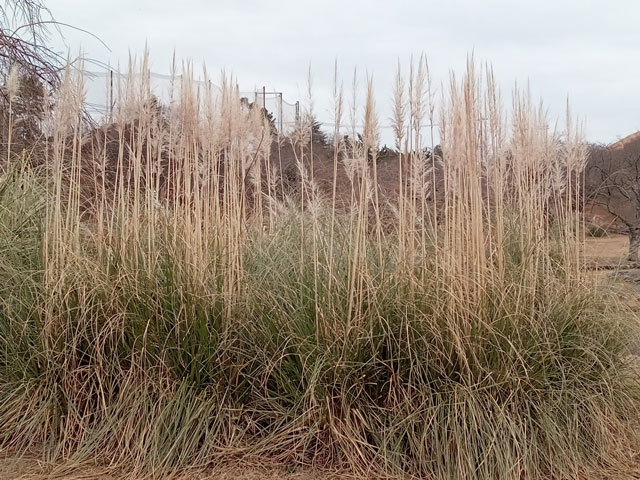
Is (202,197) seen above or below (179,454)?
above

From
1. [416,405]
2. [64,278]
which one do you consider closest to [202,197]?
[64,278]

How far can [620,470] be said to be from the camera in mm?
A: 2393

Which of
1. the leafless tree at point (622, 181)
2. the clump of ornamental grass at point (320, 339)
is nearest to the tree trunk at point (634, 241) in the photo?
the leafless tree at point (622, 181)

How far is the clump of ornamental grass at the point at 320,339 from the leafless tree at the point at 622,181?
1039 centimetres

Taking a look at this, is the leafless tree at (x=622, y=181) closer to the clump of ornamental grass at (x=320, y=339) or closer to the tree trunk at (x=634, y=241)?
the tree trunk at (x=634, y=241)

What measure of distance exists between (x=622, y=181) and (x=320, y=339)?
1307 centimetres

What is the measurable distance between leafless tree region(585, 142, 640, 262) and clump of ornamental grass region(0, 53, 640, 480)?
10394mm

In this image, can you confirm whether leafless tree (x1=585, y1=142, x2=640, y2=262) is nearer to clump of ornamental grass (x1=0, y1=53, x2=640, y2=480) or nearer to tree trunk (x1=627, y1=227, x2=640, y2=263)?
tree trunk (x1=627, y1=227, x2=640, y2=263)

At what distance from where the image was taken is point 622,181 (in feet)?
43.3

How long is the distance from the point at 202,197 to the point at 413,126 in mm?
1210

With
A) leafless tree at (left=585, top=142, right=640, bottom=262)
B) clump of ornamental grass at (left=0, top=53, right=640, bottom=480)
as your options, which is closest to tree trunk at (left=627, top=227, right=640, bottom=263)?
leafless tree at (left=585, top=142, right=640, bottom=262)

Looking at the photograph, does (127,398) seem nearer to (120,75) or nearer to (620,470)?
(120,75)

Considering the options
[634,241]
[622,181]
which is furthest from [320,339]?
[622,181]

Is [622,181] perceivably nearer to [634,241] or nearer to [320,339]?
[634,241]
